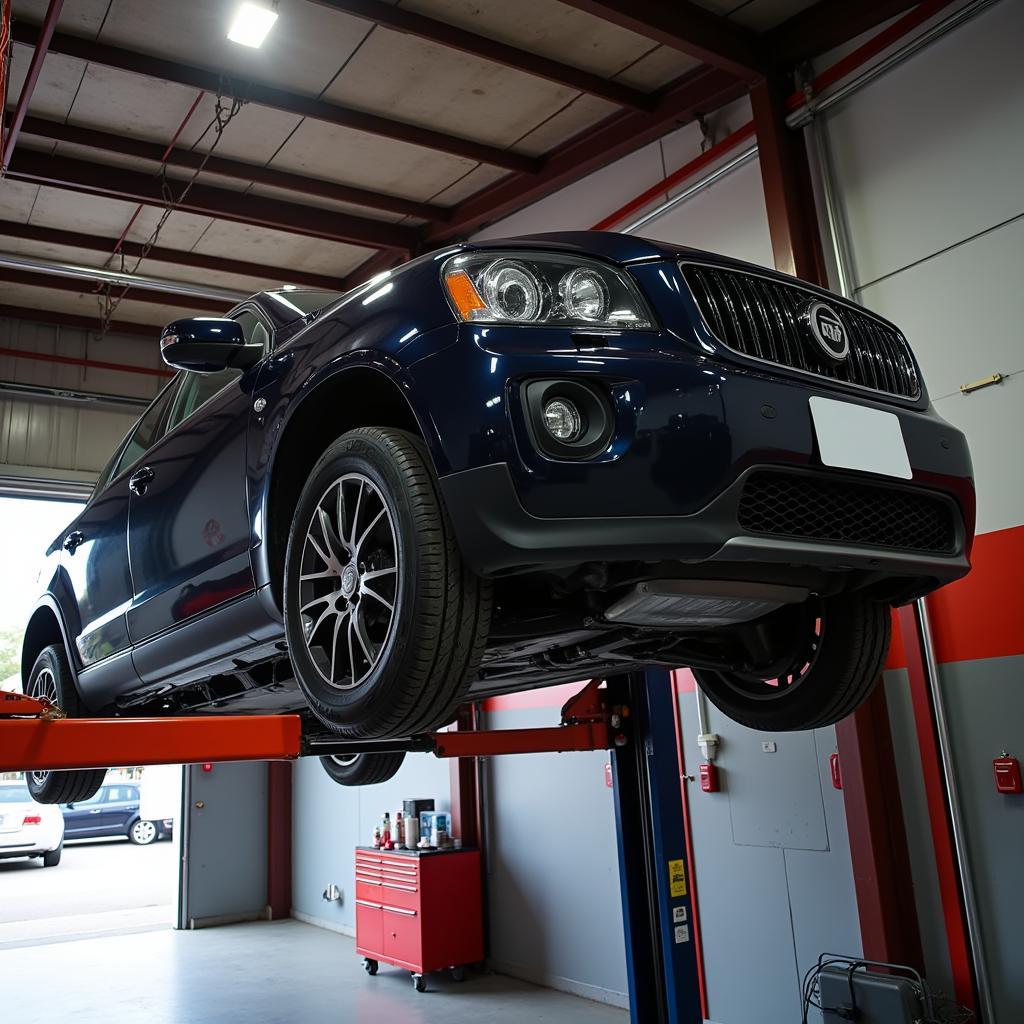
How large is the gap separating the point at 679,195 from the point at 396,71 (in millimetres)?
1817

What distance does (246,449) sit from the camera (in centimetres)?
220

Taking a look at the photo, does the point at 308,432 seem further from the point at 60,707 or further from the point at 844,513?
the point at 60,707

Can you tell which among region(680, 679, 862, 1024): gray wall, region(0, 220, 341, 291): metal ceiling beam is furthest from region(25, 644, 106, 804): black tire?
region(0, 220, 341, 291): metal ceiling beam

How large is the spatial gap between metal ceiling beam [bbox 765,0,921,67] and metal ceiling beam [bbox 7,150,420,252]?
3353 millimetres

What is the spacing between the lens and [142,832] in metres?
14.8

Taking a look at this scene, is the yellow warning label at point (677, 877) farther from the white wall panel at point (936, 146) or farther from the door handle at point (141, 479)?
the white wall panel at point (936, 146)

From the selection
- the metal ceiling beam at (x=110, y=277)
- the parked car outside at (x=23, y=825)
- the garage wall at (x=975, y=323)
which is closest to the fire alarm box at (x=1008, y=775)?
the garage wall at (x=975, y=323)

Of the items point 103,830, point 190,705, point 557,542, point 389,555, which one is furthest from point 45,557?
point 103,830

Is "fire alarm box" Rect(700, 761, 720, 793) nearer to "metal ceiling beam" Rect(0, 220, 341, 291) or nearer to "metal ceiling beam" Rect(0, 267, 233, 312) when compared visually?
"metal ceiling beam" Rect(0, 220, 341, 291)

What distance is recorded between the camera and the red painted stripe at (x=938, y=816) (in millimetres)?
3742

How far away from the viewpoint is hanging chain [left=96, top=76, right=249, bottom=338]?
18.3 ft

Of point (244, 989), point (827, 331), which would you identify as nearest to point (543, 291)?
point (827, 331)

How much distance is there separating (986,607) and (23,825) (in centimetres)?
1162

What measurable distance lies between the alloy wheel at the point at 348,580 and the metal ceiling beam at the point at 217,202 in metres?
5.55
